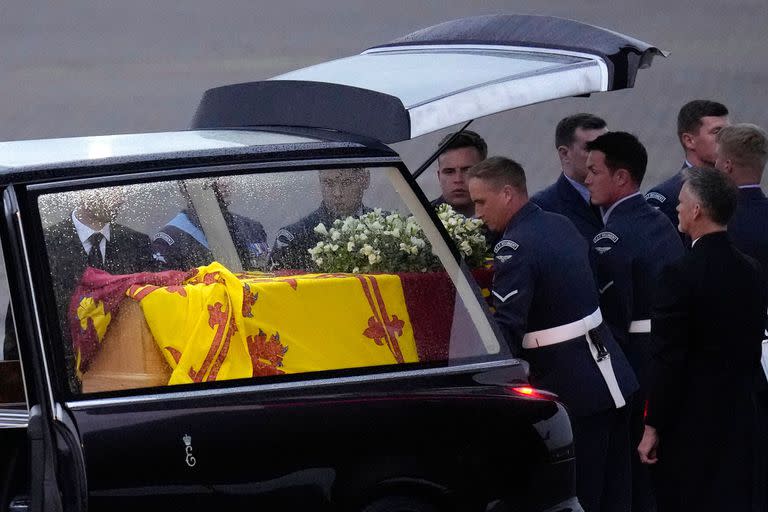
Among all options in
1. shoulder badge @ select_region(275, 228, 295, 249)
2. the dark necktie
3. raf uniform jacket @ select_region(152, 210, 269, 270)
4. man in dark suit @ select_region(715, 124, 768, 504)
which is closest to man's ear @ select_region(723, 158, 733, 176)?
man in dark suit @ select_region(715, 124, 768, 504)

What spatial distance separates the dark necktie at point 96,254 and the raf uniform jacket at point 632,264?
214 centimetres

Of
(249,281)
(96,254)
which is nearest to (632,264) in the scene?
(249,281)

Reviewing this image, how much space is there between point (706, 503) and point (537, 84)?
1537 millimetres

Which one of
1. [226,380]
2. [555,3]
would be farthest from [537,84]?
[555,3]

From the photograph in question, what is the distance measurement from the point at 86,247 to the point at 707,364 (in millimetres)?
1983

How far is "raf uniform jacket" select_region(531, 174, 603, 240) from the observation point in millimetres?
5641

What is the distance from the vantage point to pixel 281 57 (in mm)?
7812

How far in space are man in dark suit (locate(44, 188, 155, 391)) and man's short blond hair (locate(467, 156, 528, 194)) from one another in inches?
61.1

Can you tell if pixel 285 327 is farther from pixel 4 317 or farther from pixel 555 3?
pixel 555 3

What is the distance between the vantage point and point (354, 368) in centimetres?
347

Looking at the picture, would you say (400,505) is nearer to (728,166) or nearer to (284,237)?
(284,237)

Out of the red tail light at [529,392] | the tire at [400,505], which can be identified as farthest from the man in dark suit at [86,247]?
the red tail light at [529,392]

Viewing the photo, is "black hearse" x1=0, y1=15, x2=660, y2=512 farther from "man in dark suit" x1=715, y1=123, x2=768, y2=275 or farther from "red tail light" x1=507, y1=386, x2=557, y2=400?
"man in dark suit" x1=715, y1=123, x2=768, y2=275

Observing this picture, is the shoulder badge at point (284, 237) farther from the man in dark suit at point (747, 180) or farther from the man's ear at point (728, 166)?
the man's ear at point (728, 166)
